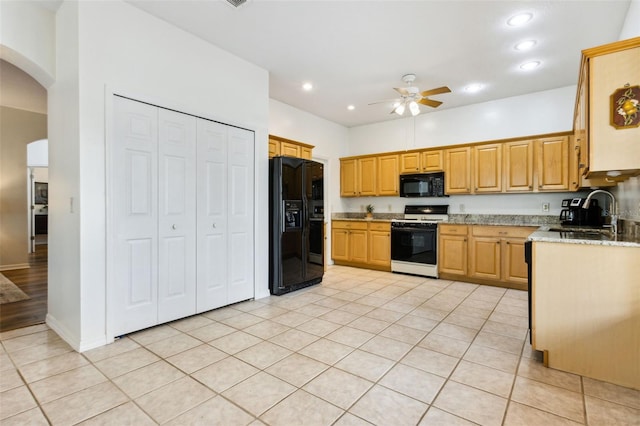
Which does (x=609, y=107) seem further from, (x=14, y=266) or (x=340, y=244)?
(x=14, y=266)

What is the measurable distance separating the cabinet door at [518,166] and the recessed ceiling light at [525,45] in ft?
5.31

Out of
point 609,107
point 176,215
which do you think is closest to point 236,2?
point 176,215

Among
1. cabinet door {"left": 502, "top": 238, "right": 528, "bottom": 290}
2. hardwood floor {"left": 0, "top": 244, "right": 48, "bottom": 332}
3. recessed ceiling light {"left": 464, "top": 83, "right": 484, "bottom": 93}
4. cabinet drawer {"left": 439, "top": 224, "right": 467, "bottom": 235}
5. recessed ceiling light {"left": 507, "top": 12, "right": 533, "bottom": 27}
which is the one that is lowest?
hardwood floor {"left": 0, "top": 244, "right": 48, "bottom": 332}

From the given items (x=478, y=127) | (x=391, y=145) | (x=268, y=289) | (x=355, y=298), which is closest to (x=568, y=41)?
(x=478, y=127)

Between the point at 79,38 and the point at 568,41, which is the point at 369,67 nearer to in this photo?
the point at 568,41

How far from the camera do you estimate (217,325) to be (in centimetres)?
294

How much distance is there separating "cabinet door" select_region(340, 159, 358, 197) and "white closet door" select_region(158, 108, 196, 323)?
3.69 metres

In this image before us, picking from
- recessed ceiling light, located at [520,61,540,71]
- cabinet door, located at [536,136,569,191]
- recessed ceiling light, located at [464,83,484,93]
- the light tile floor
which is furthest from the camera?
recessed ceiling light, located at [464,83,484,93]

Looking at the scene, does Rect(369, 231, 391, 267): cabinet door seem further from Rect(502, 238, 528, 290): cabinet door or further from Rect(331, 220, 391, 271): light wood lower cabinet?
Rect(502, 238, 528, 290): cabinet door

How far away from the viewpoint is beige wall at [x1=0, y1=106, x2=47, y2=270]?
5363mm

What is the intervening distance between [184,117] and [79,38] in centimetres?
93

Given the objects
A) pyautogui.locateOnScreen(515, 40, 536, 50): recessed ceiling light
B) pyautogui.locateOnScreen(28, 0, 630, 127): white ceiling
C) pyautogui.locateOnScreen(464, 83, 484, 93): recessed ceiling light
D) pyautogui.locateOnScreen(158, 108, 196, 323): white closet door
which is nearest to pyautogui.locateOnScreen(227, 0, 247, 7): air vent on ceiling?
pyautogui.locateOnScreen(28, 0, 630, 127): white ceiling

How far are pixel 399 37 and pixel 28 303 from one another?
16.5 ft

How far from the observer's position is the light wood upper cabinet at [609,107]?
188cm
